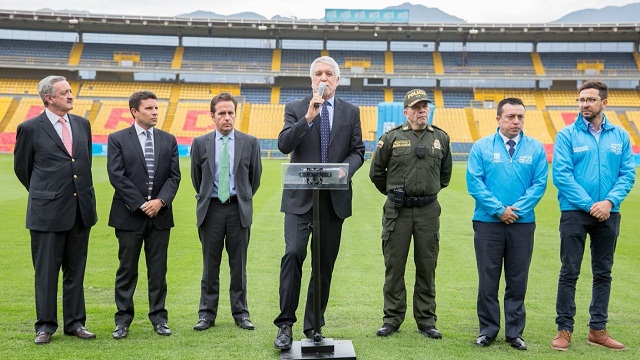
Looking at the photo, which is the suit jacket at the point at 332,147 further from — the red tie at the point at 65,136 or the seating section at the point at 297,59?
the seating section at the point at 297,59

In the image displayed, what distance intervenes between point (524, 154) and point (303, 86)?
45799 millimetres

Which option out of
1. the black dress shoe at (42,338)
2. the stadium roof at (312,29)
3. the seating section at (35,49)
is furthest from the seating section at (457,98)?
the black dress shoe at (42,338)

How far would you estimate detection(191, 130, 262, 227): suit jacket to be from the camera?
18.3ft

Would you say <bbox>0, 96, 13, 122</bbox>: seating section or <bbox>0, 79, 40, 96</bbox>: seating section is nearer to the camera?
<bbox>0, 96, 13, 122</bbox>: seating section

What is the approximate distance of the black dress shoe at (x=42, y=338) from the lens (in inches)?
190

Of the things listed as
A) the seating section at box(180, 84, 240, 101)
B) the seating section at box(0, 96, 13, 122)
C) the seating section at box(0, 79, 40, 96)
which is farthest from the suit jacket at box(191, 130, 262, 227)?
the seating section at box(0, 79, 40, 96)

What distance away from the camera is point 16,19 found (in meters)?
47.0

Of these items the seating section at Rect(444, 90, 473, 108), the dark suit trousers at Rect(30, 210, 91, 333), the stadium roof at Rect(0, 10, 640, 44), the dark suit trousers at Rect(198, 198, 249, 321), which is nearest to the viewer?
the dark suit trousers at Rect(30, 210, 91, 333)

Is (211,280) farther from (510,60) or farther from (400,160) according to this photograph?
(510,60)

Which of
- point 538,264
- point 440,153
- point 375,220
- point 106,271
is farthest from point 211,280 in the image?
point 375,220

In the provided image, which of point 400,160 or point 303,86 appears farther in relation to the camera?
point 303,86

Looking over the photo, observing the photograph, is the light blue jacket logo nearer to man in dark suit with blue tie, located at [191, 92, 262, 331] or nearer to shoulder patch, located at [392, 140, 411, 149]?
shoulder patch, located at [392, 140, 411, 149]

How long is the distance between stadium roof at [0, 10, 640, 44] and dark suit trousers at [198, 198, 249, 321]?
43835 mm

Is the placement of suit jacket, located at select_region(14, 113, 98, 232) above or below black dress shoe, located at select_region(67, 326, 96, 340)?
above
